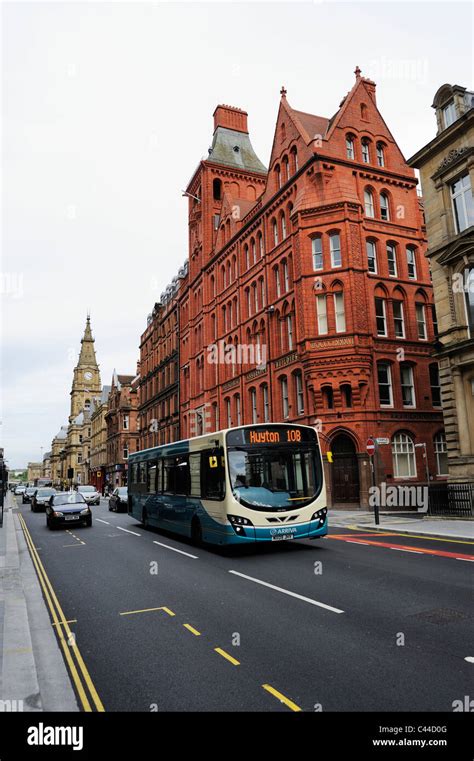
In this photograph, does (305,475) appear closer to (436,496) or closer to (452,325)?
(436,496)

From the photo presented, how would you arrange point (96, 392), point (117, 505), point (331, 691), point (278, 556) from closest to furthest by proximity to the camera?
point (331, 691) → point (278, 556) → point (117, 505) → point (96, 392)

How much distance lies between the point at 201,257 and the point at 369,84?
18.9m

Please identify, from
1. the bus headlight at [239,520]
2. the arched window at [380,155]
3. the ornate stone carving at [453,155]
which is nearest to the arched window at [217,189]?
the arched window at [380,155]

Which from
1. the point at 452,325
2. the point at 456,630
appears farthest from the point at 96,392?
the point at 456,630

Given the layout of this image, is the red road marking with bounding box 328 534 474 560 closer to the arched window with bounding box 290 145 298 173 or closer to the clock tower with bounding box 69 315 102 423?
the arched window with bounding box 290 145 298 173

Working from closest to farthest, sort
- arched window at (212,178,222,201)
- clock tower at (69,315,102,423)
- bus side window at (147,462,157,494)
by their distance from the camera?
bus side window at (147,462,157,494) → arched window at (212,178,222,201) → clock tower at (69,315,102,423)

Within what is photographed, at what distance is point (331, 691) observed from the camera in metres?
4.83

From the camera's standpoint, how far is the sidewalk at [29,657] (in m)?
4.75

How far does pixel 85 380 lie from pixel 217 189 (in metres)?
119

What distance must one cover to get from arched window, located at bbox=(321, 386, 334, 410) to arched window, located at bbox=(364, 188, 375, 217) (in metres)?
11.0

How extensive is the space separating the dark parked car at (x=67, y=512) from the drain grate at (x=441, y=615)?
17.4 m

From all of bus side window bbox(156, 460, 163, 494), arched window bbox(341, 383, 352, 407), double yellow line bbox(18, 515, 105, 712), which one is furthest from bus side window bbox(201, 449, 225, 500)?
arched window bbox(341, 383, 352, 407)
